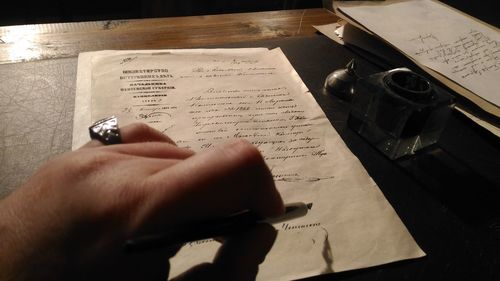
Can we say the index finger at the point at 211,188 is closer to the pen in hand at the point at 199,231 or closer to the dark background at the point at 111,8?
the pen in hand at the point at 199,231

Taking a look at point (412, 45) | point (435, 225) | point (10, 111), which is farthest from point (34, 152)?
point (412, 45)

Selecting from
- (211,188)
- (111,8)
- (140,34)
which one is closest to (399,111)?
(211,188)

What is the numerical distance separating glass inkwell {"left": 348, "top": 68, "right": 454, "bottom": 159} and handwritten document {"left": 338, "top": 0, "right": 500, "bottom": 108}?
18 centimetres

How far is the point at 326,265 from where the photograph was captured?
0.35 metres

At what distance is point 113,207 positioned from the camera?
0.86 feet

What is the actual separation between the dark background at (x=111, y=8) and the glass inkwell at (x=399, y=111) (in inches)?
48.4

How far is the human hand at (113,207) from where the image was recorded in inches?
10.2

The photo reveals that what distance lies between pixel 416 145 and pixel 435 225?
5.4 inches

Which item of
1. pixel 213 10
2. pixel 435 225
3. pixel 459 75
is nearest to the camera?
pixel 435 225

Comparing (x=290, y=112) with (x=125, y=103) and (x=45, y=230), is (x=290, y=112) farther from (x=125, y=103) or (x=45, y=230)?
(x=45, y=230)

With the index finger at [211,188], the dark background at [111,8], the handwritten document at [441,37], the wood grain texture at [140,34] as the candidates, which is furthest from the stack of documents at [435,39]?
the dark background at [111,8]

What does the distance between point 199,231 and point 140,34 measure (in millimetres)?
604

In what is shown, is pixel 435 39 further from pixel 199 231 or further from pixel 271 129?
pixel 199 231

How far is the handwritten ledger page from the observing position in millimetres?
360
